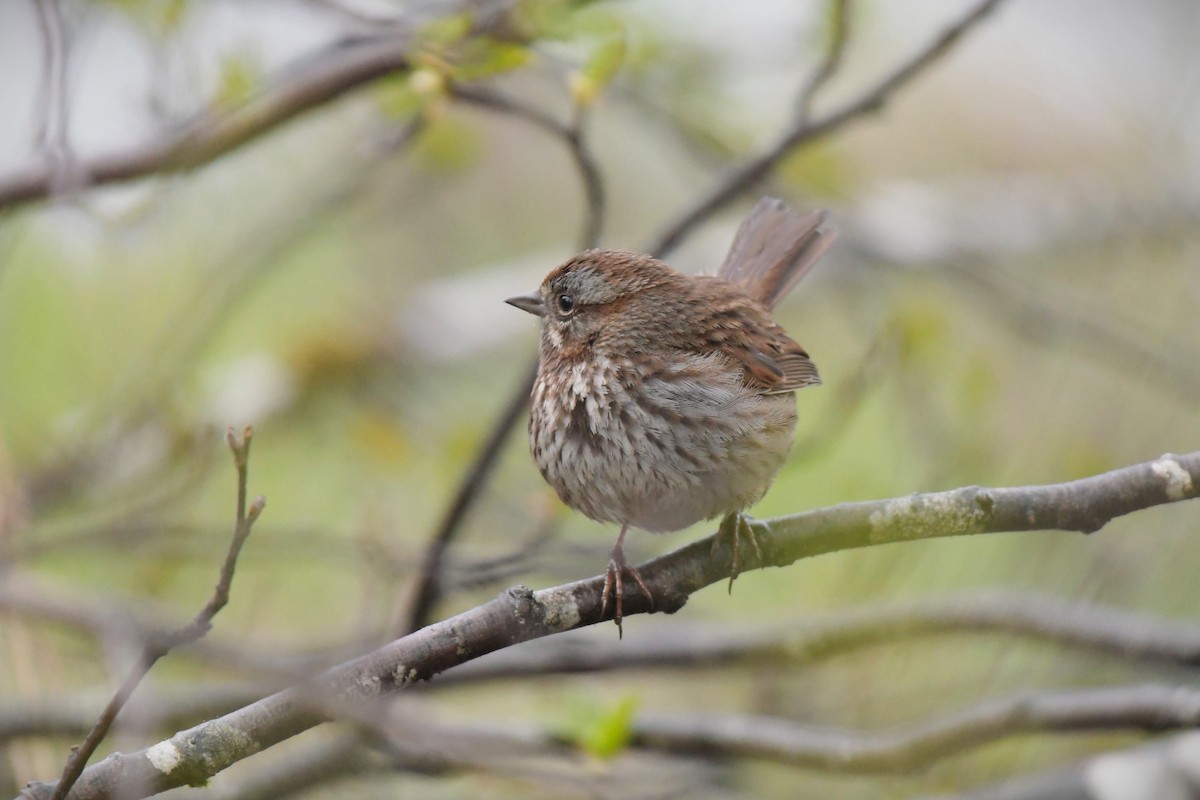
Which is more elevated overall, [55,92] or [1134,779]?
[55,92]

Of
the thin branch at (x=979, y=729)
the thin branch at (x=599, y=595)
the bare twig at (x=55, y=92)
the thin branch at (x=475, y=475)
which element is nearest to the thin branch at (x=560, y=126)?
the thin branch at (x=475, y=475)

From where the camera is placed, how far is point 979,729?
3.55 metres

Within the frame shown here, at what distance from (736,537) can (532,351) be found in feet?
12.4

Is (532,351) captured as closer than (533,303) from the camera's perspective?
No

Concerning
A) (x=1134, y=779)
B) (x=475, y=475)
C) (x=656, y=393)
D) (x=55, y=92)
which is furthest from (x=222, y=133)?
(x=1134, y=779)

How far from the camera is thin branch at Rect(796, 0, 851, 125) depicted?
3342 millimetres

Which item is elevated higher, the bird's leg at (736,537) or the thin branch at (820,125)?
the thin branch at (820,125)

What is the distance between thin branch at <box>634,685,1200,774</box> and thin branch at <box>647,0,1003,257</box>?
1557 millimetres

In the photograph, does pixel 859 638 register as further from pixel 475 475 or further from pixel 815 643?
pixel 475 475

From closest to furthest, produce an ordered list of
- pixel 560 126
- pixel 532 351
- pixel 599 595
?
1. pixel 599 595
2. pixel 560 126
3. pixel 532 351

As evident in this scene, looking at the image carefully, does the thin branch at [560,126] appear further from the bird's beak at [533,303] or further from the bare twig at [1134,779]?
the bare twig at [1134,779]

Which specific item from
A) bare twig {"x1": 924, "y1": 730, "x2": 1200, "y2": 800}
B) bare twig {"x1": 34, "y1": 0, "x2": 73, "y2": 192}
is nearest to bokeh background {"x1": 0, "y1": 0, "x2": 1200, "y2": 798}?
bare twig {"x1": 34, "y1": 0, "x2": 73, "y2": 192}

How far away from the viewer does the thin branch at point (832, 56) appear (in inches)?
132

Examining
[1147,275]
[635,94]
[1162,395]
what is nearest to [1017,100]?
[1147,275]
